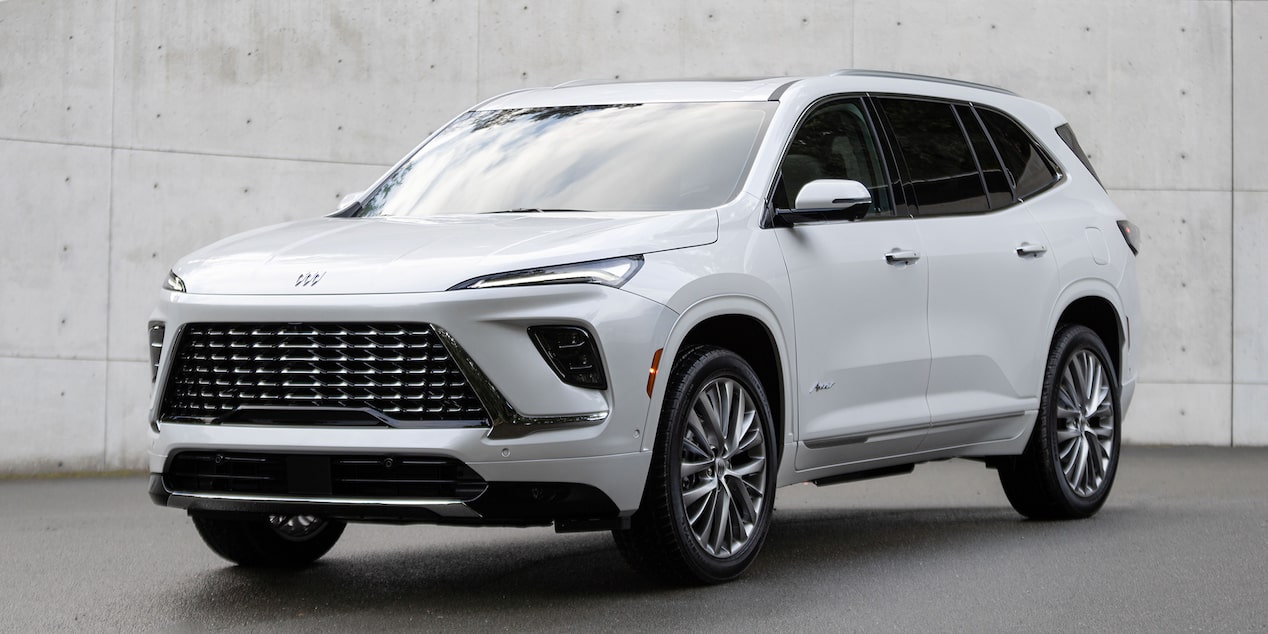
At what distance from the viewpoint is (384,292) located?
5.17 m

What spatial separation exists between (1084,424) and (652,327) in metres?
3.67

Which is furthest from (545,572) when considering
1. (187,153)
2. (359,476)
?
(187,153)

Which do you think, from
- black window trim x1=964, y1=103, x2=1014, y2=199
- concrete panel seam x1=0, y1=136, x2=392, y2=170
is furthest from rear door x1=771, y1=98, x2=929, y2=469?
concrete panel seam x1=0, y1=136, x2=392, y2=170

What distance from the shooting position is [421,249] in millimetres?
5426

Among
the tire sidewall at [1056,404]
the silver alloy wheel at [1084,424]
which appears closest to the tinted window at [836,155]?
the tire sidewall at [1056,404]

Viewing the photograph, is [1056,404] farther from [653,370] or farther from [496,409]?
[496,409]

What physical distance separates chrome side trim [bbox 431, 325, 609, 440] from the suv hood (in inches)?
8.1

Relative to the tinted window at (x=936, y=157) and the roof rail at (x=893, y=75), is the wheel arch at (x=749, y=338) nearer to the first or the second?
the tinted window at (x=936, y=157)

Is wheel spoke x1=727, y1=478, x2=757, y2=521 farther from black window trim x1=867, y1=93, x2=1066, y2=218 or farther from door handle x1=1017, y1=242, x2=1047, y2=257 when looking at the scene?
door handle x1=1017, y1=242, x2=1047, y2=257

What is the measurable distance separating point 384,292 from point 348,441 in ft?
1.61

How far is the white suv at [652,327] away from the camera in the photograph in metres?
5.20

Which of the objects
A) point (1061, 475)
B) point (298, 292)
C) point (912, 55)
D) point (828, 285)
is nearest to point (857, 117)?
point (828, 285)

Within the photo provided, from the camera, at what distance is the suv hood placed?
522 centimetres

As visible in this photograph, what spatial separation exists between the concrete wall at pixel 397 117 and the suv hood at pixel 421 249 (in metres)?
6.66
